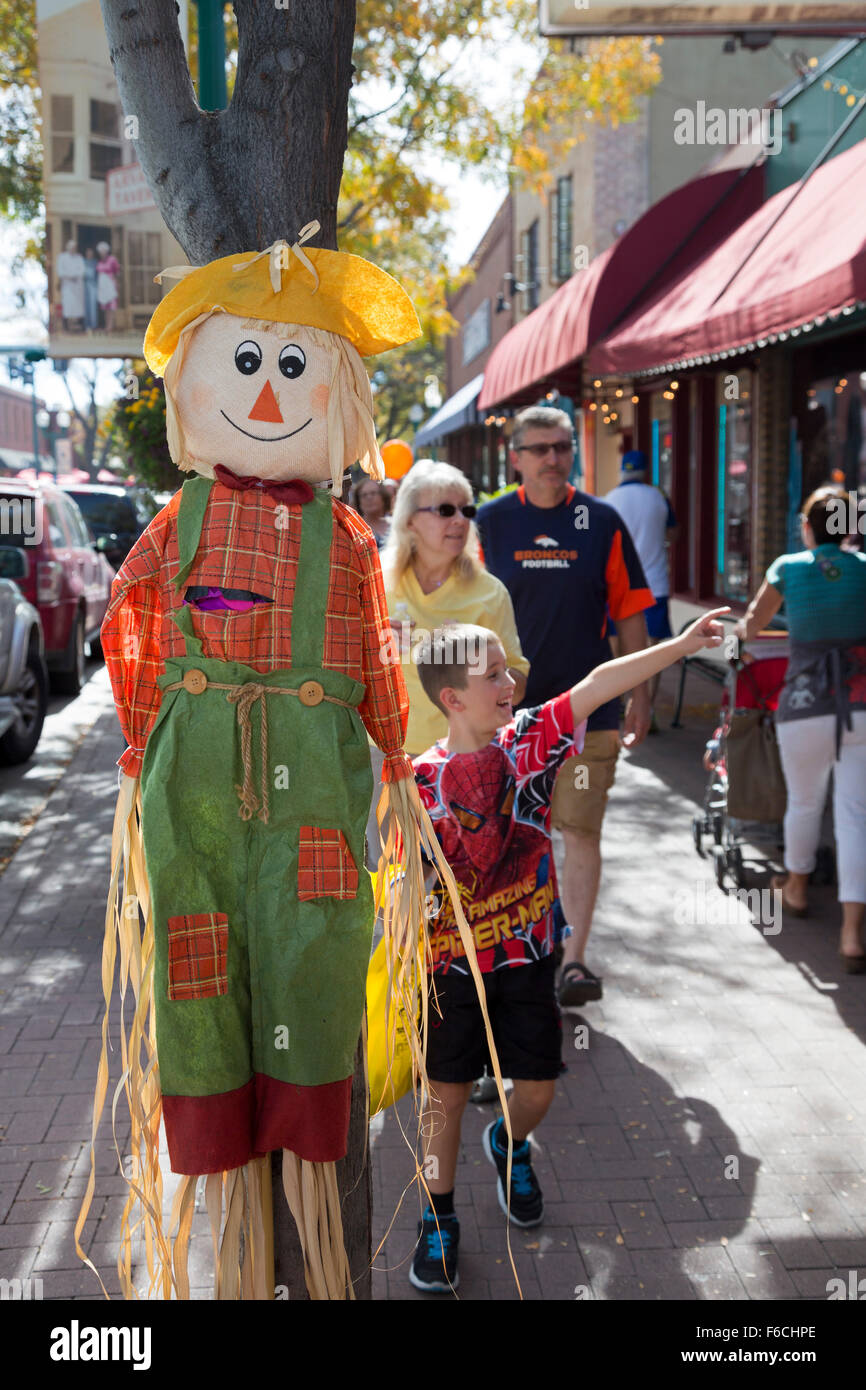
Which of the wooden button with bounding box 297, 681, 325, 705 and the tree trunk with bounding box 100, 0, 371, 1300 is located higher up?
the tree trunk with bounding box 100, 0, 371, 1300

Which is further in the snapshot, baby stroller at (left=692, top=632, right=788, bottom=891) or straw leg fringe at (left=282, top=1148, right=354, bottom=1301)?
baby stroller at (left=692, top=632, right=788, bottom=891)

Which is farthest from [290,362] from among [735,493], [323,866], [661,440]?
[661,440]

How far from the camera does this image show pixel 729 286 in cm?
871

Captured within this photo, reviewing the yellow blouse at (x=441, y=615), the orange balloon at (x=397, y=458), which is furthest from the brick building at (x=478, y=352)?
the yellow blouse at (x=441, y=615)

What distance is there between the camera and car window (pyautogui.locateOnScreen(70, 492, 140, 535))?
1691 centimetres

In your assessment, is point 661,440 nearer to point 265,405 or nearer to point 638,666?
point 638,666

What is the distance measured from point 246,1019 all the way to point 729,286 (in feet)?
25.1

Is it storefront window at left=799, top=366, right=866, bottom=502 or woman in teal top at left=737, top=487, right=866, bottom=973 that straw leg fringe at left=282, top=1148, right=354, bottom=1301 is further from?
→ storefront window at left=799, top=366, right=866, bottom=502

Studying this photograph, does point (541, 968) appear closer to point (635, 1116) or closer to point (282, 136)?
point (635, 1116)

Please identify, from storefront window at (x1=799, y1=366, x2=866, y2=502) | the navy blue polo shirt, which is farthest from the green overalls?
storefront window at (x1=799, y1=366, x2=866, y2=502)

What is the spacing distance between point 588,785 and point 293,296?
2.69m

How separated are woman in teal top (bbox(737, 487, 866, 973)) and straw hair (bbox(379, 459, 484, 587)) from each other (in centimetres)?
168
